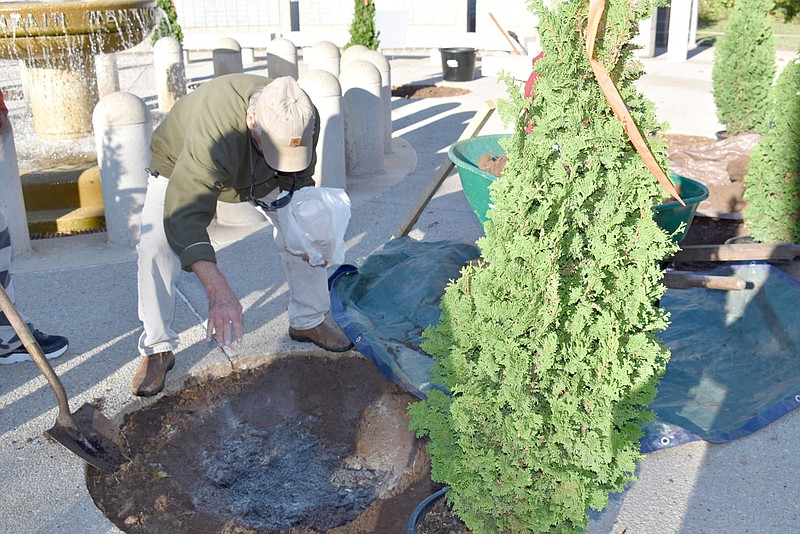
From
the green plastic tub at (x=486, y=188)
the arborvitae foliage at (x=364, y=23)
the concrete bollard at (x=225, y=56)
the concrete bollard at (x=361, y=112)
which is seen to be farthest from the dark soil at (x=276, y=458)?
the arborvitae foliage at (x=364, y=23)

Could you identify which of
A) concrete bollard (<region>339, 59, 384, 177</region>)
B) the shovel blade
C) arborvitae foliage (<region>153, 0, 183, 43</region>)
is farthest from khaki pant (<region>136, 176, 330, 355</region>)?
arborvitae foliage (<region>153, 0, 183, 43</region>)

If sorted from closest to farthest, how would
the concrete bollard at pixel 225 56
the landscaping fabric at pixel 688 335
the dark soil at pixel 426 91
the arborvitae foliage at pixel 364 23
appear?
the landscaping fabric at pixel 688 335, the concrete bollard at pixel 225 56, the arborvitae foliage at pixel 364 23, the dark soil at pixel 426 91

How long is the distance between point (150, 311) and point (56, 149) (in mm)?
4698

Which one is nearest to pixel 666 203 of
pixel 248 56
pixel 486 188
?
pixel 486 188

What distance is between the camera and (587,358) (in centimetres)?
269

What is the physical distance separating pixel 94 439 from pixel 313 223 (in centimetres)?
155

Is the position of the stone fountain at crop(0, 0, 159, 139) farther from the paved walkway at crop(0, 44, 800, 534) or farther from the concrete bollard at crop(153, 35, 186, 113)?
the concrete bollard at crop(153, 35, 186, 113)

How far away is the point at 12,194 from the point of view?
5902mm

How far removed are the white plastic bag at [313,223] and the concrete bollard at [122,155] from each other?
6.95 ft

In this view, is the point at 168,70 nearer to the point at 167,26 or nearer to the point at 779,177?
the point at 167,26

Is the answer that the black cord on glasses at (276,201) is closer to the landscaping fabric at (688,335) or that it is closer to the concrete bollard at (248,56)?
the landscaping fabric at (688,335)

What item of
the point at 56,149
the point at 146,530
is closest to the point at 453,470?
the point at 146,530

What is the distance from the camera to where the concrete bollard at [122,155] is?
19.3 ft

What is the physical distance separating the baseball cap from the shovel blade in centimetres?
147
